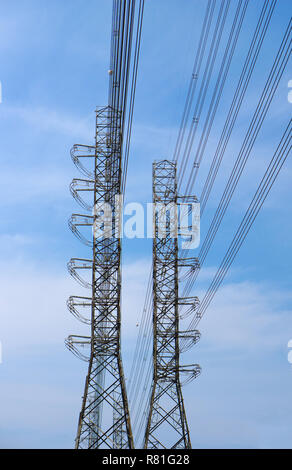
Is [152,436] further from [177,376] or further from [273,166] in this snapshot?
[273,166]

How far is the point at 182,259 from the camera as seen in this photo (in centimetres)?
3884

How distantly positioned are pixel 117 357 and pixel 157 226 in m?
13.7

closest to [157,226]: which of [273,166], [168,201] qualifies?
[168,201]

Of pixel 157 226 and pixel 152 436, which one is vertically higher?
pixel 157 226

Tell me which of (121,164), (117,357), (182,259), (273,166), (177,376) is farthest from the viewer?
(182,259)
